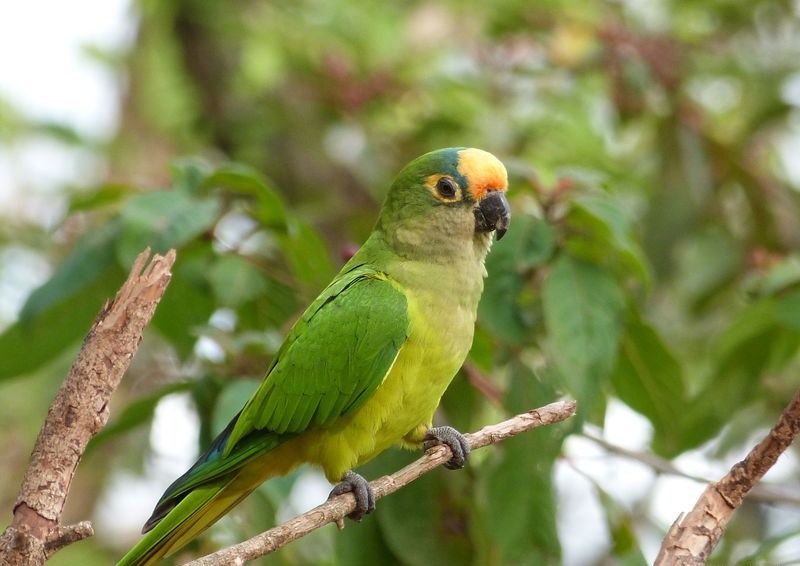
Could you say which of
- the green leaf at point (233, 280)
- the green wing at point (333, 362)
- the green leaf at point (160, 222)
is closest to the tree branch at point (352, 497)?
the green wing at point (333, 362)

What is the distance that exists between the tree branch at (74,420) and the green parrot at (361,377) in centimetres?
65

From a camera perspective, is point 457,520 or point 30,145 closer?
point 457,520

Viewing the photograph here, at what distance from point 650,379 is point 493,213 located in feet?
3.03

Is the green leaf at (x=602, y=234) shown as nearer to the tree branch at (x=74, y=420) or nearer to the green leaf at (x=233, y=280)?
the green leaf at (x=233, y=280)

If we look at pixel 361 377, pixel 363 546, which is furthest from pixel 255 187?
pixel 363 546

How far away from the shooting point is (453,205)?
331cm

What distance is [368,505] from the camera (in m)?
2.89

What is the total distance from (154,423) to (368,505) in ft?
3.99

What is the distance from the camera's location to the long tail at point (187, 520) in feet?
9.19

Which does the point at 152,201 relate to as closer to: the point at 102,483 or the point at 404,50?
the point at 404,50

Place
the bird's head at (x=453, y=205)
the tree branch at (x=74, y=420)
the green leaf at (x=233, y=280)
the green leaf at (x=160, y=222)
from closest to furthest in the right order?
the tree branch at (x=74, y=420), the green leaf at (x=160, y=222), the bird's head at (x=453, y=205), the green leaf at (x=233, y=280)

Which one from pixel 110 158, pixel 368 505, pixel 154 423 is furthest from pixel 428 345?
pixel 110 158

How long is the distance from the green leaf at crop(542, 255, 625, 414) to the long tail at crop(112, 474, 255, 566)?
109 cm

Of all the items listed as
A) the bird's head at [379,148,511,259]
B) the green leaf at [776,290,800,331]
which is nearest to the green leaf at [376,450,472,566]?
the bird's head at [379,148,511,259]
